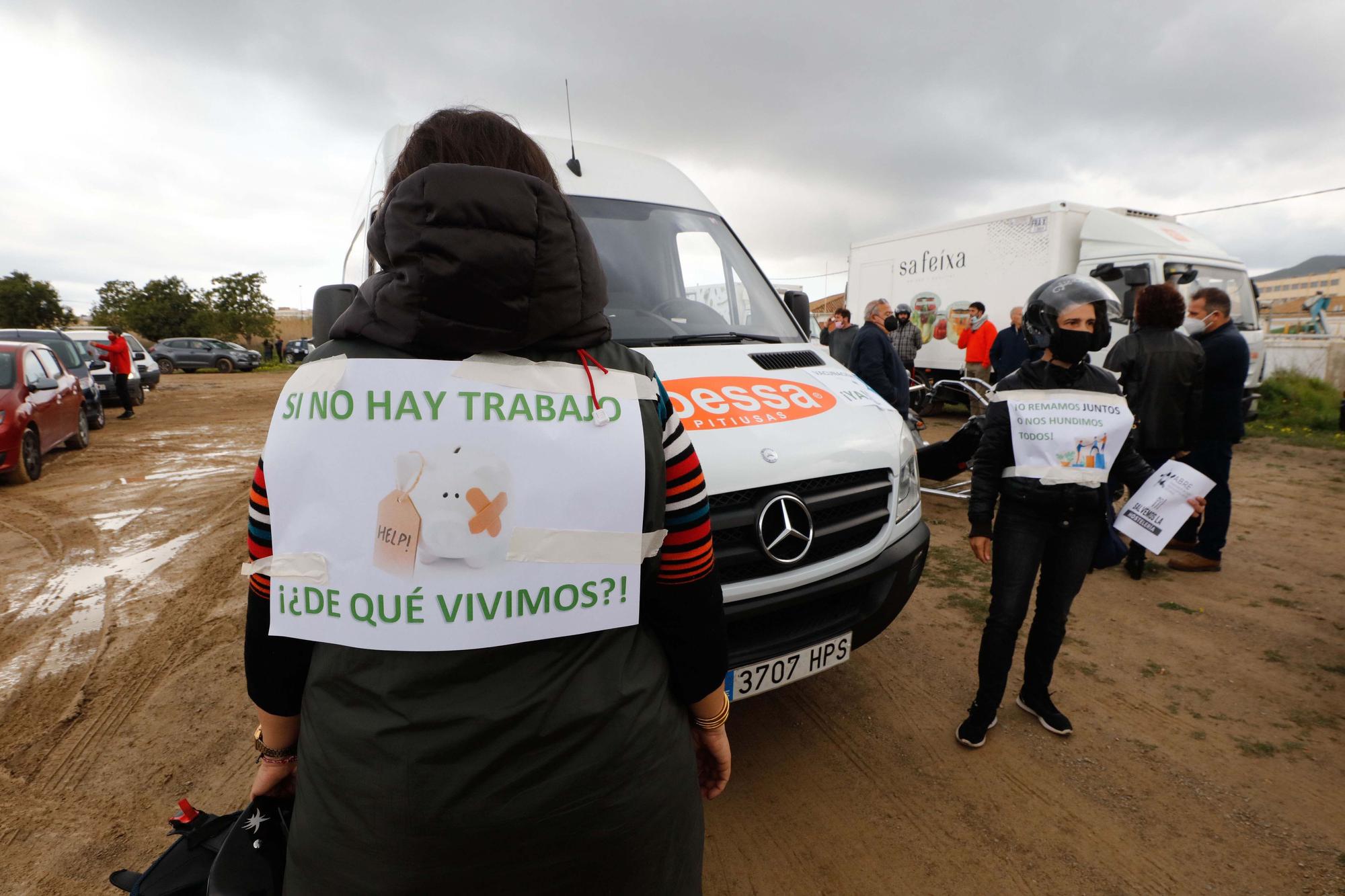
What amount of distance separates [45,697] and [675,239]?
394 cm

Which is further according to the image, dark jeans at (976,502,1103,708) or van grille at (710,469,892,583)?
dark jeans at (976,502,1103,708)

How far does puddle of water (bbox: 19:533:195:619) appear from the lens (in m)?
4.58

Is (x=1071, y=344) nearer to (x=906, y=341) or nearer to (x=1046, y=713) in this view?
(x=1046, y=713)

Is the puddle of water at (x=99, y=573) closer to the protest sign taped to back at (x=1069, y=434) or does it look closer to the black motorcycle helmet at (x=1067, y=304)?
the protest sign taped to back at (x=1069, y=434)

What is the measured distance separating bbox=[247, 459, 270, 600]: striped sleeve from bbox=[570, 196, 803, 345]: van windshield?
2.07m

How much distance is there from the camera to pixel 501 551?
109 centimetres

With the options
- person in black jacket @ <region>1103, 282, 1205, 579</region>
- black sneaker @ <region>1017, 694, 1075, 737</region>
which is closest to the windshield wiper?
black sneaker @ <region>1017, 694, 1075, 737</region>

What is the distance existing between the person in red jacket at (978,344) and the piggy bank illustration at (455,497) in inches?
403

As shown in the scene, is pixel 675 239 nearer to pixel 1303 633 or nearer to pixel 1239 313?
pixel 1303 633

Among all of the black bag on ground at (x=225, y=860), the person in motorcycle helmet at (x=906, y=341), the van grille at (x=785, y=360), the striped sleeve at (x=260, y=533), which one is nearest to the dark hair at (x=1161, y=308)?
the van grille at (x=785, y=360)

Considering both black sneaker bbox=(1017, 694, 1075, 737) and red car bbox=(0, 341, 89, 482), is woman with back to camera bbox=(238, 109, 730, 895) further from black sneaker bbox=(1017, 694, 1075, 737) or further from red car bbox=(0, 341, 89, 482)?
red car bbox=(0, 341, 89, 482)

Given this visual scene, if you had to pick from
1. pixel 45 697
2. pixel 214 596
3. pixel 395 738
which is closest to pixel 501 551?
pixel 395 738

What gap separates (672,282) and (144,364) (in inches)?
778

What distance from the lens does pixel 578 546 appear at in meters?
1.13
